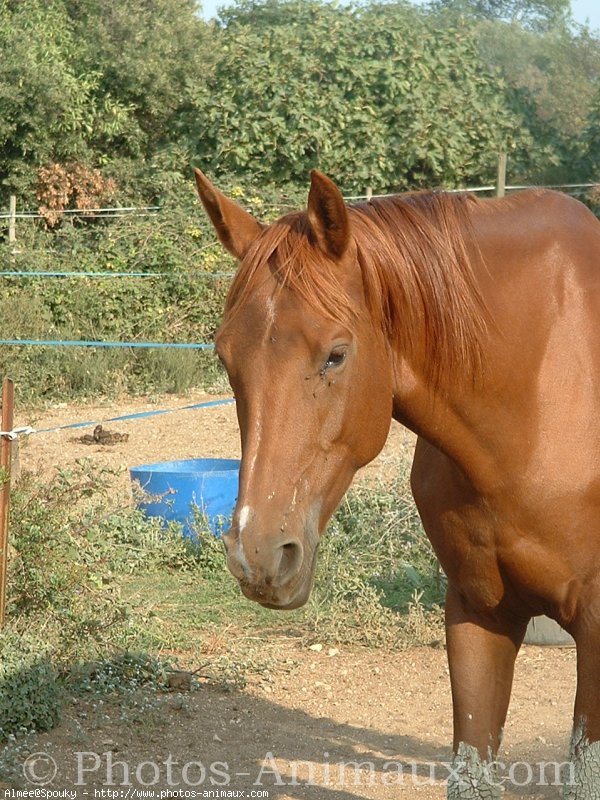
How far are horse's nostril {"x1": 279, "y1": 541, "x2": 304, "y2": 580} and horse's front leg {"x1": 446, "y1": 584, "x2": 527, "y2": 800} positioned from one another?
0.88 metres

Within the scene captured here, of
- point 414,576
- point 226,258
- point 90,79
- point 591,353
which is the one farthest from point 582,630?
point 90,79

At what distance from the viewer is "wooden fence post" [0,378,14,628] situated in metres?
4.39

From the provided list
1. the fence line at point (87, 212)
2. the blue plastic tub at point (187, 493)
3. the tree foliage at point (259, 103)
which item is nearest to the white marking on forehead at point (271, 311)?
the blue plastic tub at point (187, 493)

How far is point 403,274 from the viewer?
8.47 ft

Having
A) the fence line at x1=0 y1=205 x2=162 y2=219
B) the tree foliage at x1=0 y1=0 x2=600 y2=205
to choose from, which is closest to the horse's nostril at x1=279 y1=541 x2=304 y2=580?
the fence line at x1=0 y1=205 x2=162 y2=219

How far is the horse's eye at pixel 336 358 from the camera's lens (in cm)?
239

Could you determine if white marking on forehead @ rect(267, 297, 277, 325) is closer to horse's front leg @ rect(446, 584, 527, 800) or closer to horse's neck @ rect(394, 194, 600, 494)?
horse's neck @ rect(394, 194, 600, 494)

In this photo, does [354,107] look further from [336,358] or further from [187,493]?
[336,358]

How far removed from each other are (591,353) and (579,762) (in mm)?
1078

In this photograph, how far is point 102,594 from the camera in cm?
480

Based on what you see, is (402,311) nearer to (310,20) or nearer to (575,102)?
(310,20)

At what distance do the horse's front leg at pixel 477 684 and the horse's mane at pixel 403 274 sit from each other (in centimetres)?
75

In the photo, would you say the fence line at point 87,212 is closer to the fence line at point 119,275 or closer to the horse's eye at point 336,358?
the fence line at point 119,275

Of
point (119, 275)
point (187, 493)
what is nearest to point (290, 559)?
point (187, 493)
